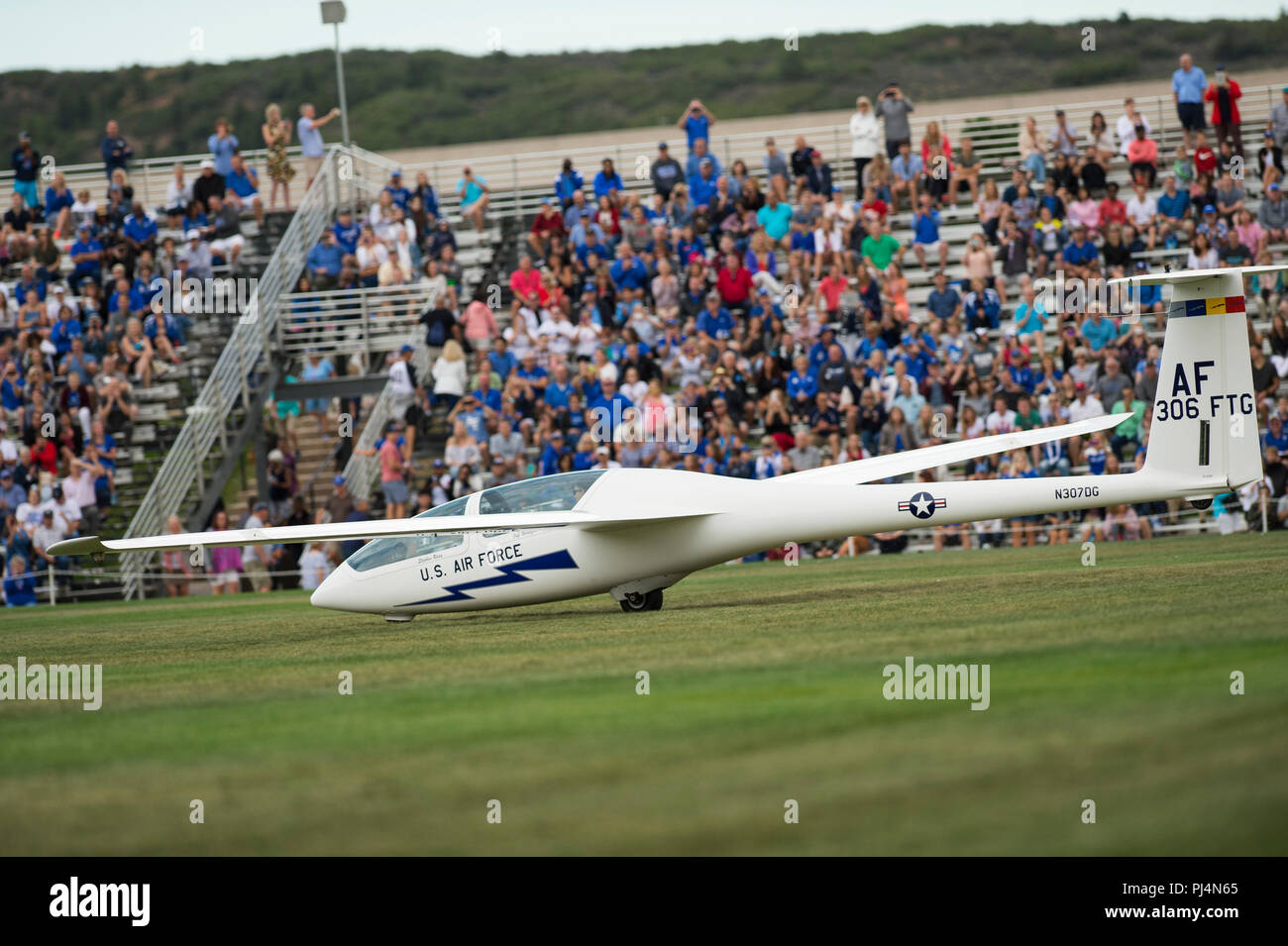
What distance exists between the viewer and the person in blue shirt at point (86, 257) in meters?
34.8

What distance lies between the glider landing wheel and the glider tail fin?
5235mm

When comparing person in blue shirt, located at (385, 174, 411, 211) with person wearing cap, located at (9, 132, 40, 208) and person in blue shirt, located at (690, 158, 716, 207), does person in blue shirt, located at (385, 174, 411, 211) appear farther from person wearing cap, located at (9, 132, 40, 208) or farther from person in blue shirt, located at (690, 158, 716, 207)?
person wearing cap, located at (9, 132, 40, 208)

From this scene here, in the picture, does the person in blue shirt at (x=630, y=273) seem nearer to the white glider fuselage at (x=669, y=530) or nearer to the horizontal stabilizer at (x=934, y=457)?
the horizontal stabilizer at (x=934, y=457)

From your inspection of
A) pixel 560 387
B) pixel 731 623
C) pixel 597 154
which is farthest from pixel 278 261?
pixel 731 623

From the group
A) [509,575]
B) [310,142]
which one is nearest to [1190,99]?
[310,142]

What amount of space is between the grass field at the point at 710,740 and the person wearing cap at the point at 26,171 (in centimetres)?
2714

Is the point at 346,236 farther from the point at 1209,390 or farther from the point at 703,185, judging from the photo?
the point at 1209,390

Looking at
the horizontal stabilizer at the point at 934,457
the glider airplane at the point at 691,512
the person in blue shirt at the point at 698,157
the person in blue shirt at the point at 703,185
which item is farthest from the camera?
the person in blue shirt at the point at 698,157

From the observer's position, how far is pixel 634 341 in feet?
94.3

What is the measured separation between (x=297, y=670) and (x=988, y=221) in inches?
789

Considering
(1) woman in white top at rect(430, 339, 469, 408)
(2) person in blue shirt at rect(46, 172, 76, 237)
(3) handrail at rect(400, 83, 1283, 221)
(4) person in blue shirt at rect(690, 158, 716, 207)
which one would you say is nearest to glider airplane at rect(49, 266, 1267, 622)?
(1) woman in white top at rect(430, 339, 469, 408)

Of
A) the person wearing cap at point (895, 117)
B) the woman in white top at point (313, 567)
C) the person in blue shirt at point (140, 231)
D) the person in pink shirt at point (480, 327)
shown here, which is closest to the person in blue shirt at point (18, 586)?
the woman in white top at point (313, 567)

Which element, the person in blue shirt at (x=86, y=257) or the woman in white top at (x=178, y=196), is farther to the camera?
the woman in white top at (x=178, y=196)
